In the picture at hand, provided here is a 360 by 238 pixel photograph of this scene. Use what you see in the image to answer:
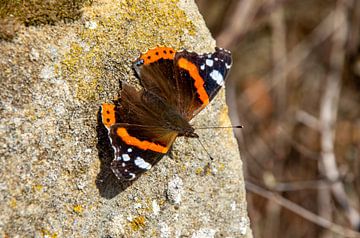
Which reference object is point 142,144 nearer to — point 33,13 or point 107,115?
point 107,115

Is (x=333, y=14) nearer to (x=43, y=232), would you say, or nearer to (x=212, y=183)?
(x=212, y=183)

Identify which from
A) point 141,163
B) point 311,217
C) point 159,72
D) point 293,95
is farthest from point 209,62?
point 293,95

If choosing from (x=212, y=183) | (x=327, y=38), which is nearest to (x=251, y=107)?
(x=327, y=38)

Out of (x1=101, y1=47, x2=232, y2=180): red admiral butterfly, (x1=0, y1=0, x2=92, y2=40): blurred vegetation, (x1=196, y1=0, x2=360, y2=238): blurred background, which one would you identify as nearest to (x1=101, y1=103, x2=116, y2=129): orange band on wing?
(x1=101, y1=47, x2=232, y2=180): red admiral butterfly

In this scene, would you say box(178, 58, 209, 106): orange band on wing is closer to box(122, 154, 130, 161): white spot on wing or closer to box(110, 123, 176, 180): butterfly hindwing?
box(110, 123, 176, 180): butterfly hindwing

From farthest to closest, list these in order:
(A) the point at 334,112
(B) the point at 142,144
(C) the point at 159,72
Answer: (A) the point at 334,112, (C) the point at 159,72, (B) the point at 142,144

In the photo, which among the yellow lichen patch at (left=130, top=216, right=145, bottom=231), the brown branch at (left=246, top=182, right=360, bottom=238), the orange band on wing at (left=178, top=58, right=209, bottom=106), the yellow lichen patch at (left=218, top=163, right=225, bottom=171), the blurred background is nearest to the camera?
the yellow lichen patch at (left=130, top=216, right=145, bottom=231)
